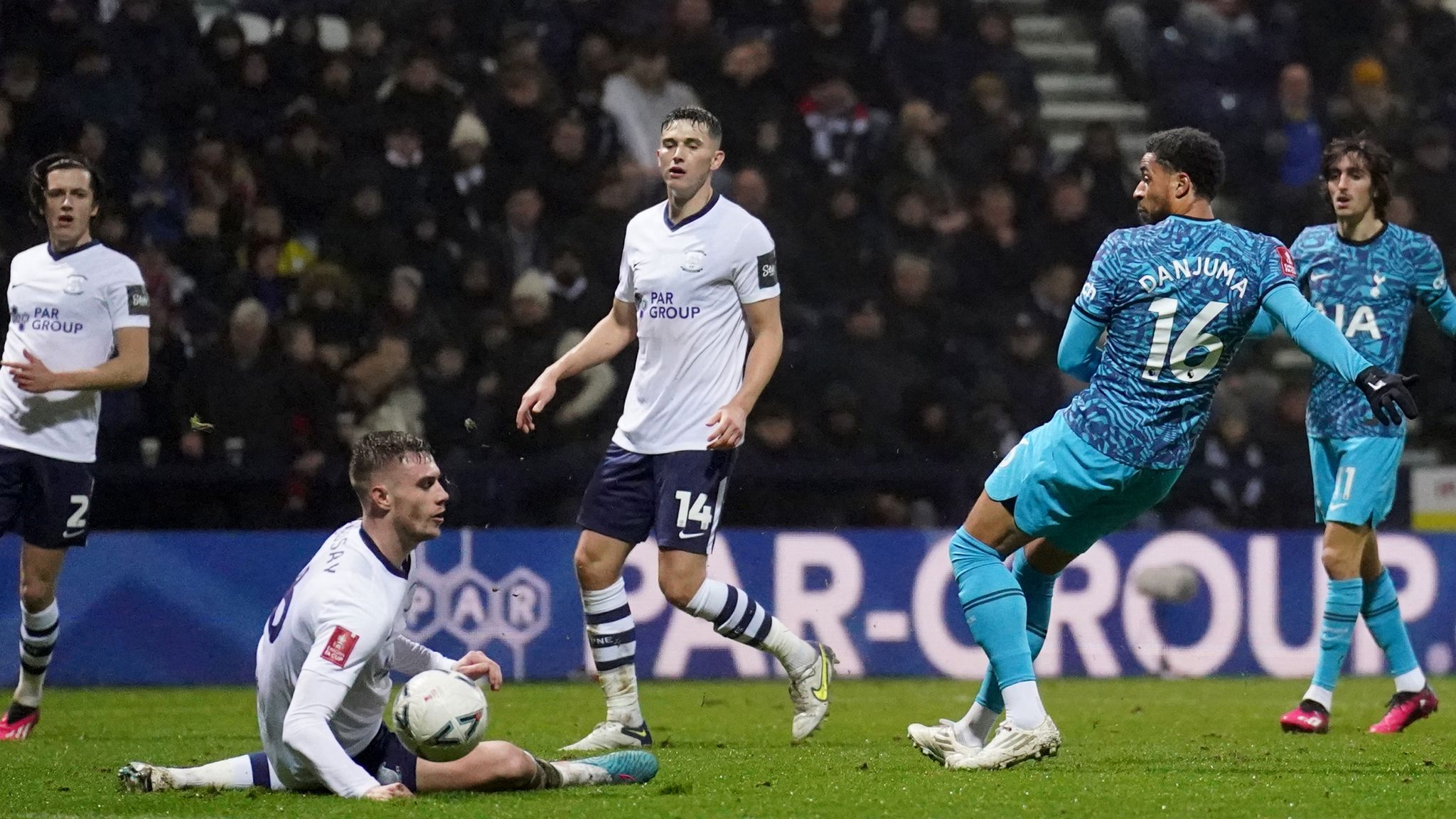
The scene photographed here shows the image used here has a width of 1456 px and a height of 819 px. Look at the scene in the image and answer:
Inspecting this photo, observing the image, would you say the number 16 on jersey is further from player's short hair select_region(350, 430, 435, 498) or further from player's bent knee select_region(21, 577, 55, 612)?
player's bent knee select_region(21, 577, 55, 612)

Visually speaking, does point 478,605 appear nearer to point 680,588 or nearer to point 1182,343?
point 680,588

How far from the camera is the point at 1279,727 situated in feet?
25.3

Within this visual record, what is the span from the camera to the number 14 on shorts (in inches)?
268

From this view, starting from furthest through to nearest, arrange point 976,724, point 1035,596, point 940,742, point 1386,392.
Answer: point 1035,596 → point 976,724 → point 940,742 → point 1386,392

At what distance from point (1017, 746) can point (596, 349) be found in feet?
7.54

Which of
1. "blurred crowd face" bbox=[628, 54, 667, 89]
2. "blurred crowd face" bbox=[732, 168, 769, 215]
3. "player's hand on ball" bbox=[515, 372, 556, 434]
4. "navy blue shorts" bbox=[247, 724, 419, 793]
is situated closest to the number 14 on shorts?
"player's hand on ball" bbox=[515, 372, 556, 434]

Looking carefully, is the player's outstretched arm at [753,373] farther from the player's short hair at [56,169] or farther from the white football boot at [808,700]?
the player's short hair at [56,169]

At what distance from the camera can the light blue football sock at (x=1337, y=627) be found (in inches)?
297

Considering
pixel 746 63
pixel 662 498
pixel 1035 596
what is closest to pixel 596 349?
pixel 662 498

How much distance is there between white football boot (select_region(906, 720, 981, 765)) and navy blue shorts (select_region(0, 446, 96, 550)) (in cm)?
359

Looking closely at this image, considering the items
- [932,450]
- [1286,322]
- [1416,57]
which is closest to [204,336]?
[932,450]

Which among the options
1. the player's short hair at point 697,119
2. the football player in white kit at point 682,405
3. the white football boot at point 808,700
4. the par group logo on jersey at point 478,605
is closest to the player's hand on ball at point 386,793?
the football player in white kit at point 682,405

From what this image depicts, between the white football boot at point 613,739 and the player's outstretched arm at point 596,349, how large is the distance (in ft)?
3.57

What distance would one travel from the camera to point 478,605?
10.2m
